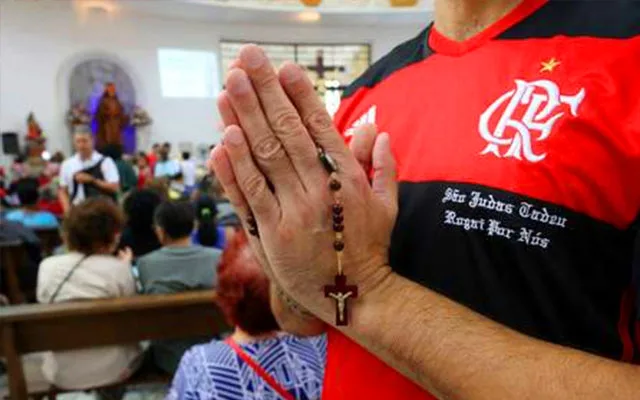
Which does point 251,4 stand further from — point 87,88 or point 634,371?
point 87,88

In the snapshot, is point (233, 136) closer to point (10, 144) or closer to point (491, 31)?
point (491, 31)

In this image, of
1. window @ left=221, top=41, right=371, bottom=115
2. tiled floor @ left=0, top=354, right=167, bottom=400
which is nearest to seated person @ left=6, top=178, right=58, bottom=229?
tiled floor @ left=0, top=354, right=167, bottom=400

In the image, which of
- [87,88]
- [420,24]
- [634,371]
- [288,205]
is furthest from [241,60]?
[87,88]

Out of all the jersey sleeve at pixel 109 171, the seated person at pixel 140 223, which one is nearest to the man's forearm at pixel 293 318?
the seated person at pixel 140 223

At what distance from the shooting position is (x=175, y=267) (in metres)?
1.89

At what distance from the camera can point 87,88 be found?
5.66m

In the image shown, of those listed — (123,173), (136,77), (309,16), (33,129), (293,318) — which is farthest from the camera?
(33,129)

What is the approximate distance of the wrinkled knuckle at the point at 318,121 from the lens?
1.43 feet

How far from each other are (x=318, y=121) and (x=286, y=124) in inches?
1.2

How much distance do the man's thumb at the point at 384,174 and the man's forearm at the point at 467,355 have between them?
0.23ft

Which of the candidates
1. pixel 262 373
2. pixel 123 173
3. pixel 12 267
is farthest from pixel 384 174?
pixel 123 173

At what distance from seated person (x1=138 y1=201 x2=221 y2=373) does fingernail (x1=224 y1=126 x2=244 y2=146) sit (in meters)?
1.52

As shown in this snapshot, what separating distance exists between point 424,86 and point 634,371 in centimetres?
36

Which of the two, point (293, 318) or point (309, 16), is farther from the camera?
point (309, 16)
